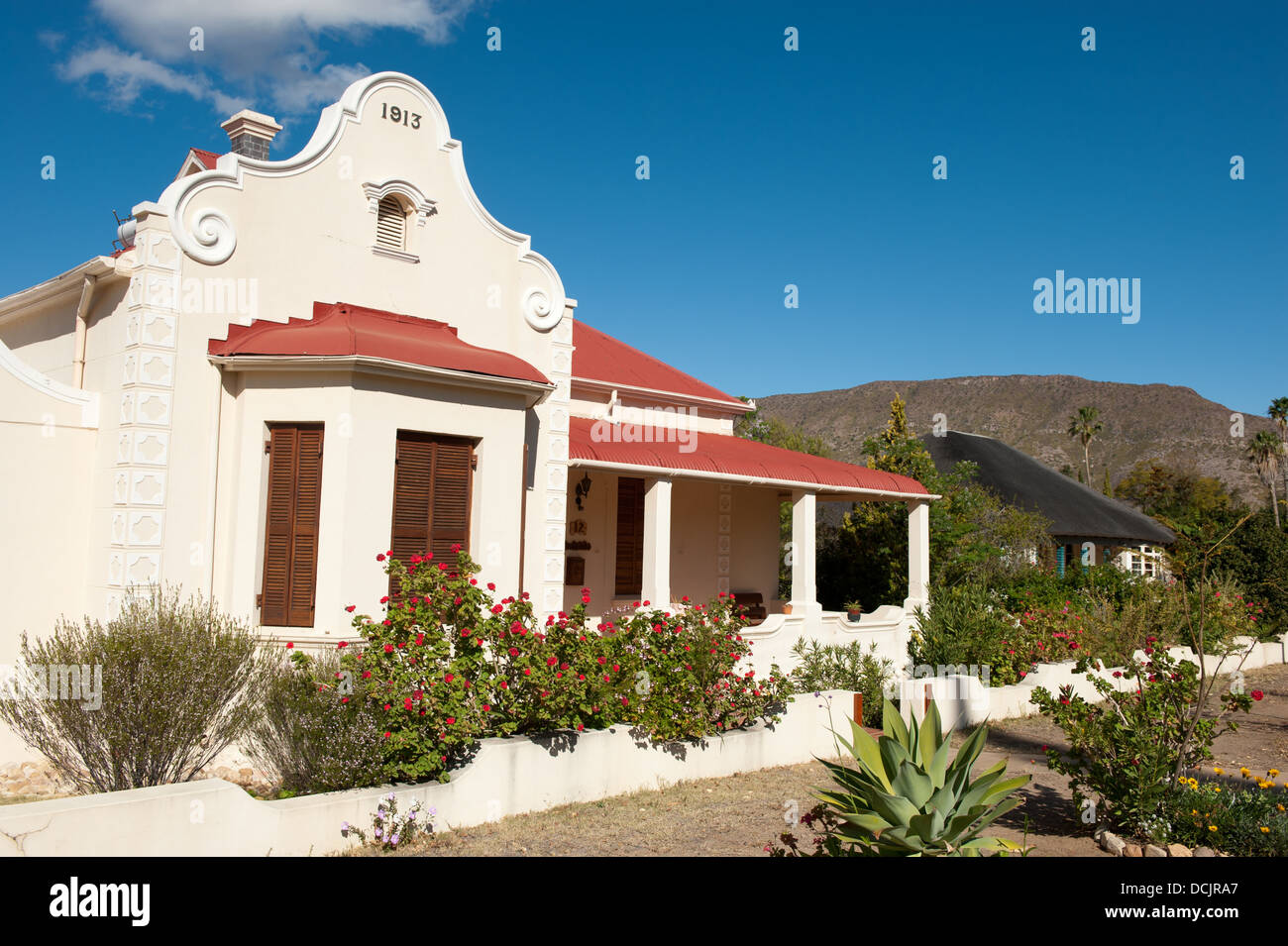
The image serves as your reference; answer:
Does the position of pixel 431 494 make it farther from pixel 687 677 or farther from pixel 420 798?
pixel 420 798

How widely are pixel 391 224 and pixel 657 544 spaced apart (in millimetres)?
5714

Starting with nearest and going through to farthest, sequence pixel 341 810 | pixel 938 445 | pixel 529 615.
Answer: pixel 341 810 → pixel 529 615 → pixel 938 445

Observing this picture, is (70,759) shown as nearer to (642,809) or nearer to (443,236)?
(642,809)

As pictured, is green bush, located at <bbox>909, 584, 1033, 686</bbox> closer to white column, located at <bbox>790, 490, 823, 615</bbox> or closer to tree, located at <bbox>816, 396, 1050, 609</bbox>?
white column, located at <bbox>790, 490, 823, 615</bbox>

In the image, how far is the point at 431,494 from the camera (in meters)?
9.61

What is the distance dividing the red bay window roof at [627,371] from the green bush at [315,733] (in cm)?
888

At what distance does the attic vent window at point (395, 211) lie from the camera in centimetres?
→ 1030

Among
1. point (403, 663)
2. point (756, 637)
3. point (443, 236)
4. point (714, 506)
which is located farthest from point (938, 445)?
point (403, 663)

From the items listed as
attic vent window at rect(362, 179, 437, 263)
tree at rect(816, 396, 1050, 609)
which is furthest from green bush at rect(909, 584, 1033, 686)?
attic vent window at rect(362, 179, 437, 263)

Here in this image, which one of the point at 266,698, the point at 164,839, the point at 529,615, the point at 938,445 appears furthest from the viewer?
the point at 938,445

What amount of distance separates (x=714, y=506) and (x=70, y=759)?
12.0m

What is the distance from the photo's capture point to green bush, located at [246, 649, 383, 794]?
688 cm

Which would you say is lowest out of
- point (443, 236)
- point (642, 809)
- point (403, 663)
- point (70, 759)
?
point (642, 809)
